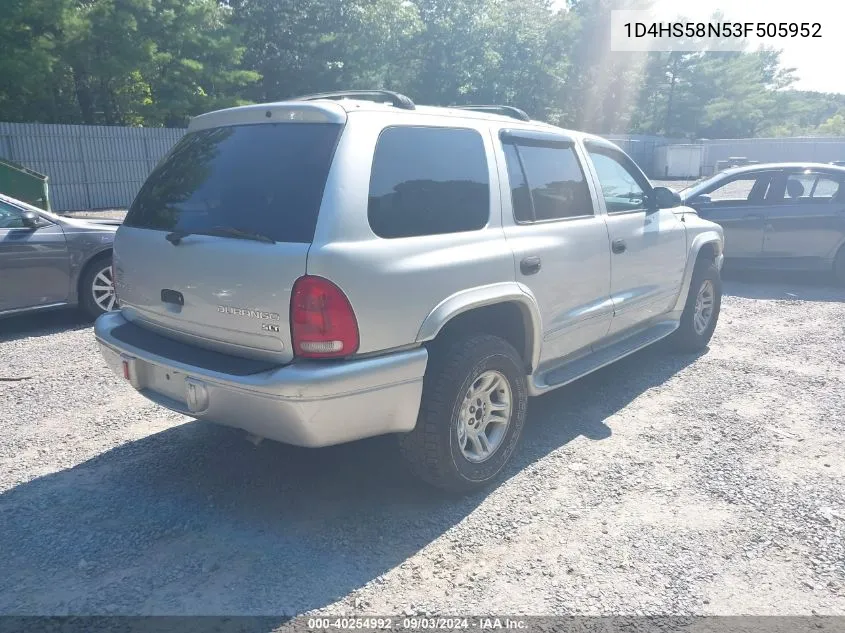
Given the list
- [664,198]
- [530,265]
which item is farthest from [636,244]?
[530,265]

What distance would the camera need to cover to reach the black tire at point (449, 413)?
3.34 metres

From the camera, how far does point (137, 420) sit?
4617 millimetres

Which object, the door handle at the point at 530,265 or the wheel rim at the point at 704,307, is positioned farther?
the wheel rim at the point at 704,307

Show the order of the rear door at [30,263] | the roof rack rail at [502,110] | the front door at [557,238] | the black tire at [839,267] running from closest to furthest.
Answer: the front door at [557,238] < the roof rack rail at [502,110] < the rear door at [30,263] < the black tire at [839,267]

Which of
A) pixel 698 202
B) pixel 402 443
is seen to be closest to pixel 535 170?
pixel 402 443

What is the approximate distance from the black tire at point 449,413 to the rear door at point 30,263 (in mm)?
4886

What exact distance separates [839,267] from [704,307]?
4154 millimetres

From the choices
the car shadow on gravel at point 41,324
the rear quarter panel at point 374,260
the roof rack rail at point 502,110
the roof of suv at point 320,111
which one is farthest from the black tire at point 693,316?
the car shadow on gravel at point 41,324

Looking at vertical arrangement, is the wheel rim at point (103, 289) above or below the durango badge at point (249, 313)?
below

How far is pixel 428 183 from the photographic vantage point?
11.2 feet

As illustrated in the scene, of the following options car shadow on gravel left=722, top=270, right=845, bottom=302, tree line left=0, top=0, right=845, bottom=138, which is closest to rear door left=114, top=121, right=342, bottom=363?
car shadow on gravel left=722, top=270, right=845, bottom=302

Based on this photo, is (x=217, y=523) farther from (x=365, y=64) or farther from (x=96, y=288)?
(x=365, y=64)

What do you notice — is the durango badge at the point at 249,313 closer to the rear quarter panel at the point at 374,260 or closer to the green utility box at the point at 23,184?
the rear quarter panel at the point at 374,260

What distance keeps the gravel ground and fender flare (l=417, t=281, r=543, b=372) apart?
0.73m
